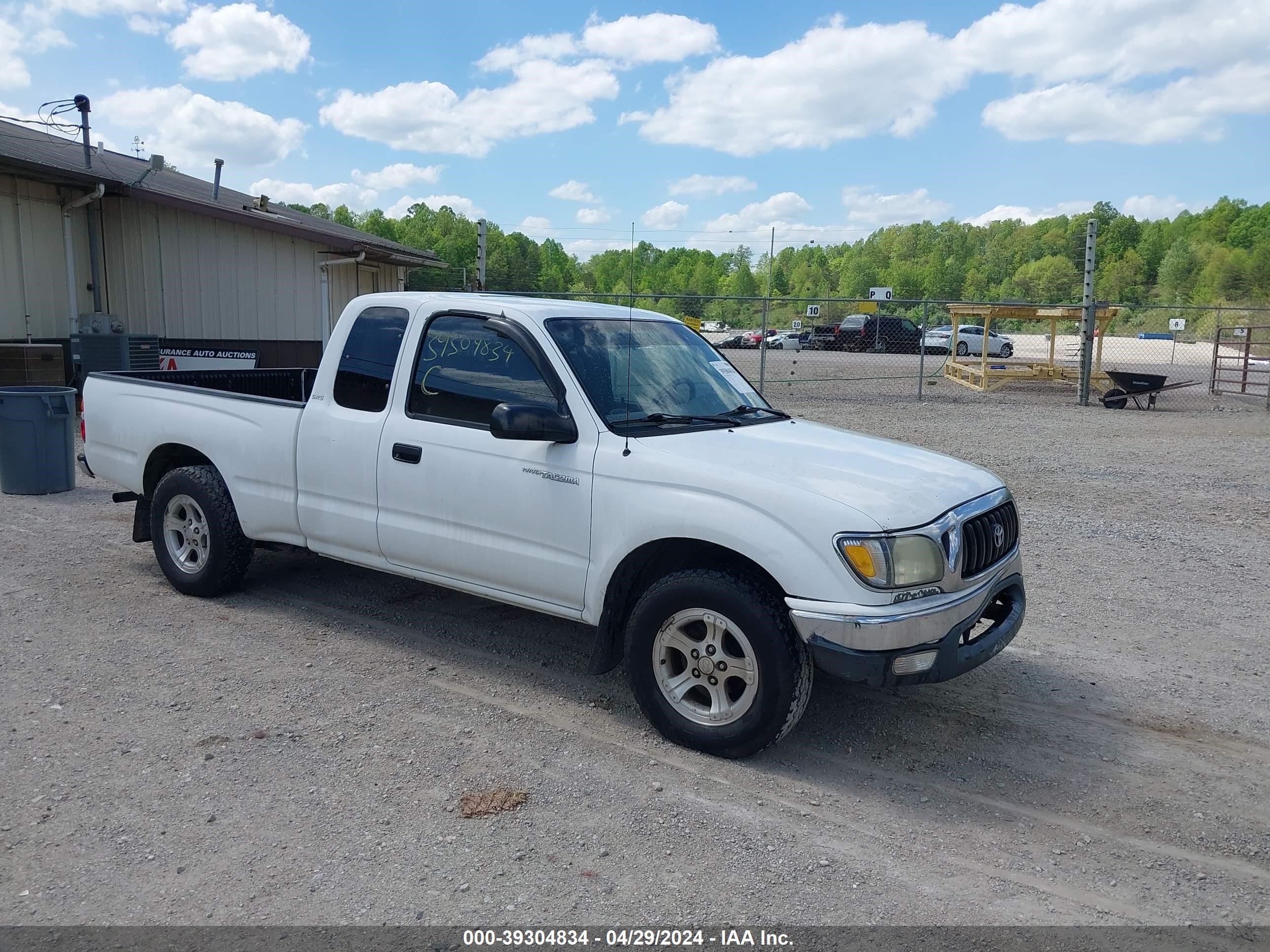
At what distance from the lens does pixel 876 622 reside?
366 cm

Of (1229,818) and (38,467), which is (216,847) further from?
(38,467)

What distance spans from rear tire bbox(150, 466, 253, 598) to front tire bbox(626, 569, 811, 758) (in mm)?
2893

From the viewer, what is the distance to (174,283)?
16297 millimetres

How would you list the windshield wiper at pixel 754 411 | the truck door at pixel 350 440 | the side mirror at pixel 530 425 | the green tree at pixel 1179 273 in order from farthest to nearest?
the green tree at pixel 1179 273, the truck door at pixel 350 440, the windshield wiper at pixel 754 411, the side mirror at pixel 530 425

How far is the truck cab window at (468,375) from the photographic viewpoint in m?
4.69

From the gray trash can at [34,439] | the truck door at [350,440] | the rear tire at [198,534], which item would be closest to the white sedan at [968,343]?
the gray trash can at [34,439]

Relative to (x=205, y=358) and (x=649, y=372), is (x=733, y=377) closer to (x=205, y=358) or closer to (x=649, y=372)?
(x=649, y=372)

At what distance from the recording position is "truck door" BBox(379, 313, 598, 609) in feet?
14.4

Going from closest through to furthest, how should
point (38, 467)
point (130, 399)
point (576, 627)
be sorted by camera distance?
1. point (576, 627)
2. point (130, 399)
3. point (38, 467)

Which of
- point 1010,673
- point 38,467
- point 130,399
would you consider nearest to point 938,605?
point 1010,673

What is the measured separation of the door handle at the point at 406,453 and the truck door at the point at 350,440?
15 cm

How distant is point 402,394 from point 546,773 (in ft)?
6.97

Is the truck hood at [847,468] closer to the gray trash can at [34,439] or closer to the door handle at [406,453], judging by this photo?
the door handle at [406,453]

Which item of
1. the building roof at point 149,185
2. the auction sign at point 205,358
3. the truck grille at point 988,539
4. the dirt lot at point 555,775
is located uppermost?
the building roof at point 149,185
